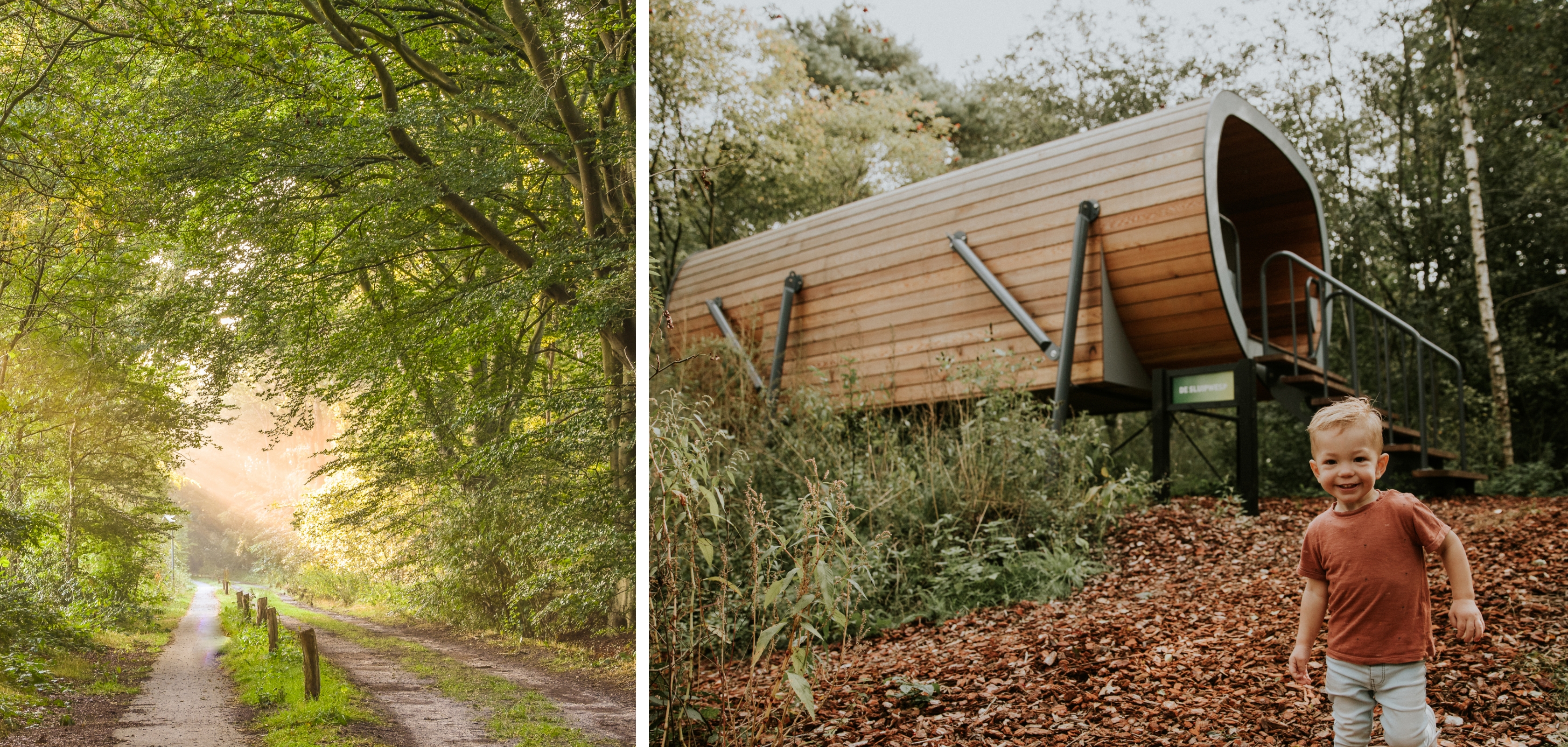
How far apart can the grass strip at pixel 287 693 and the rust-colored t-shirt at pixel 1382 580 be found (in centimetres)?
193

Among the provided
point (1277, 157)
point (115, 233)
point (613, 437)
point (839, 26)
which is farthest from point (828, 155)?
point (115, 233)

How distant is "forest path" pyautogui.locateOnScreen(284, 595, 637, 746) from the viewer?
1972mm

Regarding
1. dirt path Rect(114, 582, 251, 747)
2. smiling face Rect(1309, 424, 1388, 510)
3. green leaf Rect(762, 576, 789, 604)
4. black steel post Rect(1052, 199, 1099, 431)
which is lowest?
dirt path Rect(114, 582, 251, 747)

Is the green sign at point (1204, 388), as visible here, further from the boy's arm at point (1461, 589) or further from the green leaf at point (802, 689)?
the green leaf at point (802, 689)

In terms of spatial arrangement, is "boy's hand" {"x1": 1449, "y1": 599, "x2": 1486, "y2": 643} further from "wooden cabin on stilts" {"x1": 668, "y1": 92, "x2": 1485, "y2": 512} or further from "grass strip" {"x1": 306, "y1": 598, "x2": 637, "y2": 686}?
"grass strip" {"x1": 306, "y1": 598, "x2": 637, "y2": 686}

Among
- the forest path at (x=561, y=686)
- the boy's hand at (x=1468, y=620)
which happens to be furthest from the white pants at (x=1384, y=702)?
the forest path at (x=561, y=686)

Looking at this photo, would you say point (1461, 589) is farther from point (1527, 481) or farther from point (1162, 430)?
point (1162, 430)

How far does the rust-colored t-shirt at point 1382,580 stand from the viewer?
1496 millimetres

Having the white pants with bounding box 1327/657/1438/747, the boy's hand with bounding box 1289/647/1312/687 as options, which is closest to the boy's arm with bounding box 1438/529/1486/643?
the white pants with bounding box 1327/657/1438/747

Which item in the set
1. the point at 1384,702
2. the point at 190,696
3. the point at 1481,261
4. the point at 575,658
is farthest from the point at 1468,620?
the point at 190,696

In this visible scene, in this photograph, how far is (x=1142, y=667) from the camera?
2312 mm

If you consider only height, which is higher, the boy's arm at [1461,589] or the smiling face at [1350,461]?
the smiling face at [1350,461]

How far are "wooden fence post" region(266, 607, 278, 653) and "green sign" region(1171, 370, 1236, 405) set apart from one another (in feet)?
11.7

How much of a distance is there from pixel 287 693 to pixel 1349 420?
2.12 metres
